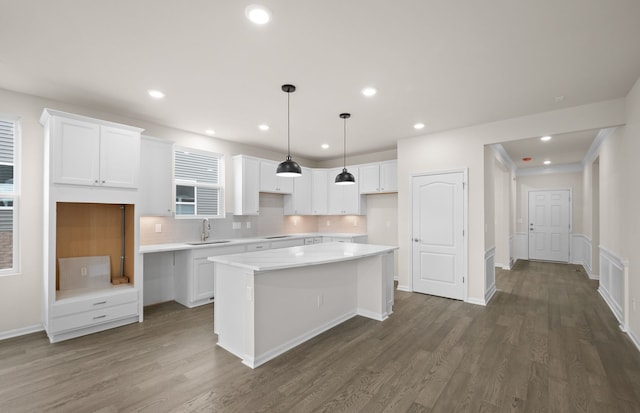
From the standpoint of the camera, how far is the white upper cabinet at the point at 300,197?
659 centimetres

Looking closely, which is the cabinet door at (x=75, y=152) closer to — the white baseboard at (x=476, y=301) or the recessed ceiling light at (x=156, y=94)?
the recessed ceiling light at (x=156, y=94)

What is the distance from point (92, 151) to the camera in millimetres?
3479

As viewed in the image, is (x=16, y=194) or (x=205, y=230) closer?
(x=16, y=194)

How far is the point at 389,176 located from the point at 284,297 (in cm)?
377

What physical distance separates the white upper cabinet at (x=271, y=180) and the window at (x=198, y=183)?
76cm

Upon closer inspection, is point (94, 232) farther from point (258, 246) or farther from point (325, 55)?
point (325, 55)

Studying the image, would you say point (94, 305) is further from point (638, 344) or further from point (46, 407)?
point (638, 344)

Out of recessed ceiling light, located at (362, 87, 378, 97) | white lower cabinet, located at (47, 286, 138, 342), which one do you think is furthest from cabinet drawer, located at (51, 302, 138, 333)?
recessed ceiling light, located at (362, 87, 378, 97)

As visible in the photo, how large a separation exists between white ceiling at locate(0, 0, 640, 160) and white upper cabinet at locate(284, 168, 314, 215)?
2.58 meters

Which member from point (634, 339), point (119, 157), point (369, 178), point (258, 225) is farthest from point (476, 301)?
point (119, 157)

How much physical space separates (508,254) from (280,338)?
663cm

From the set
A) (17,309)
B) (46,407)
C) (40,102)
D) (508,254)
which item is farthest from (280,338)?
(508,254)

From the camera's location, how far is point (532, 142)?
564cm

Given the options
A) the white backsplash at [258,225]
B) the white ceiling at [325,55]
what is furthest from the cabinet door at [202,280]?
the white ceiling at [325,55]
